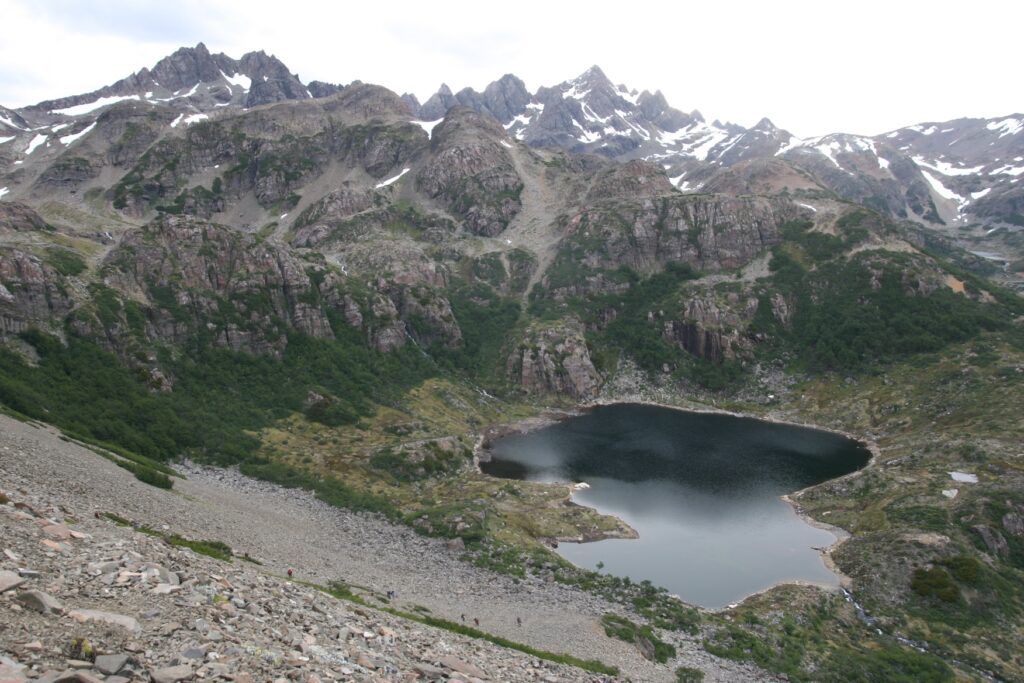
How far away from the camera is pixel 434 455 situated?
3703 inches

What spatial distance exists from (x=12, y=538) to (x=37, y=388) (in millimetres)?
69183

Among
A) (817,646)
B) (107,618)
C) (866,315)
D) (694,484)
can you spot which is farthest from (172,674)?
(866,315)

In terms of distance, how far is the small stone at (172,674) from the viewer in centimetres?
1373

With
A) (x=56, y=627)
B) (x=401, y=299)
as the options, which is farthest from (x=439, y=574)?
(x=401, y=299)

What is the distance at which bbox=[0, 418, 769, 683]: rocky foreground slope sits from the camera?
49.8 feet

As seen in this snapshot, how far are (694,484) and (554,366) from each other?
6709 centimetres

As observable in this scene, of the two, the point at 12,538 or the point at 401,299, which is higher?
the point at 401,299

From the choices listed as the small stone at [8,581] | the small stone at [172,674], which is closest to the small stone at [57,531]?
the small stone at [8,581]

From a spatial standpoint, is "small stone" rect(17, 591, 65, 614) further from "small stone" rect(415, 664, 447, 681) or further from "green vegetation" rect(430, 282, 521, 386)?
"green vegetation" rect(430, 282, 521, 386)

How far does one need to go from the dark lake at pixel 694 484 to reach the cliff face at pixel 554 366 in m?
11.4

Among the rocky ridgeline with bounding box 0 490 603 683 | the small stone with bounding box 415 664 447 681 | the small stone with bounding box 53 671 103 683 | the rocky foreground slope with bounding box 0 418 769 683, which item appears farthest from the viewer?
the small stone with bounding box 415 664 447 681

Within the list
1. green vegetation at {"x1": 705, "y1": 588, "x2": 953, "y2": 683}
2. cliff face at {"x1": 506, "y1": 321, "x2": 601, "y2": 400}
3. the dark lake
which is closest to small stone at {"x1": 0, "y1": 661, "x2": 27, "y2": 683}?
green vegetation at {"x1": 705, "y1": 588, "x2": 953, "y2": 683}

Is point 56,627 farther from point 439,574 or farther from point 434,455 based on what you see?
point 434,455

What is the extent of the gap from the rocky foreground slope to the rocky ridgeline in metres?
0.06
